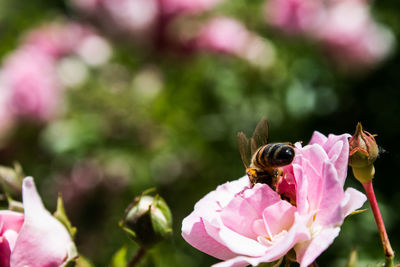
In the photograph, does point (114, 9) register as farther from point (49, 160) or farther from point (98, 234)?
point (98, 234)

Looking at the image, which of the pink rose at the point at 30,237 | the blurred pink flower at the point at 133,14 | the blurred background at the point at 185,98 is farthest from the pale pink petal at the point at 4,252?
the blurred pink flower at the point at 133,14

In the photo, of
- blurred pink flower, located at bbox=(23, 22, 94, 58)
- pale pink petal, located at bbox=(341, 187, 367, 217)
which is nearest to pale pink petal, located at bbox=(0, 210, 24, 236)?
pale pink petal, located at bbox=(341, 187, 367, 217)

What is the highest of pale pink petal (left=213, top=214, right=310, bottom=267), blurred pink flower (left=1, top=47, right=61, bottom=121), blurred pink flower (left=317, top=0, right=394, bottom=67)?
pale pink petal (left=213, top=214, right=310, bottom=267)

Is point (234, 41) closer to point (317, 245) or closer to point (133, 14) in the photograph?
point (133, 14)

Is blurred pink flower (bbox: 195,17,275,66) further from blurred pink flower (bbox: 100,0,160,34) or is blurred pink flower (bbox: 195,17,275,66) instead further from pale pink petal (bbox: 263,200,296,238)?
pale pink petal (bbox: 263,200,296,238)

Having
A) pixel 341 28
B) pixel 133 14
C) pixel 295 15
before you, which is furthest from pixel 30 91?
pixel 341 28

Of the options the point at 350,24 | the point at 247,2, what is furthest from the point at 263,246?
the point at 247,2
